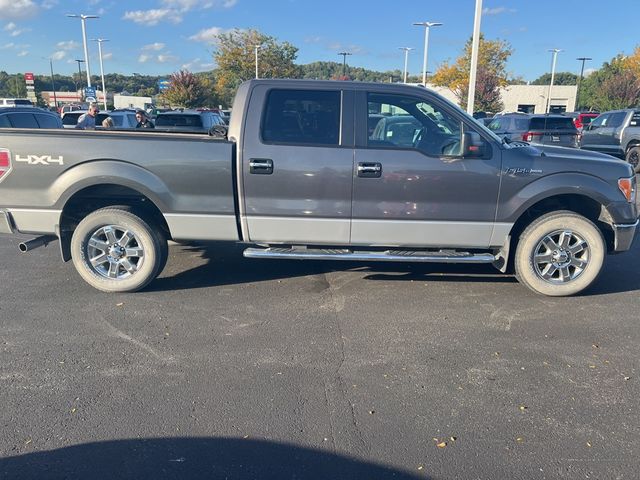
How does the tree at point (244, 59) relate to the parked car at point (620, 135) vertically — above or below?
above

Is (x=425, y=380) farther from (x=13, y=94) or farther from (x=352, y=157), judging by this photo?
(x=13, y=94)

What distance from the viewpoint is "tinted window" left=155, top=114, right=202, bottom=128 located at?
14.4 metres

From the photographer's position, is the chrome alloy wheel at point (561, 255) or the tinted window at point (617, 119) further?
the tinted window at point (617, 119)

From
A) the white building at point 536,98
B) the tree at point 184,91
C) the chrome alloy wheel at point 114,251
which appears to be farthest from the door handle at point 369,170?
the white building at point 536,98

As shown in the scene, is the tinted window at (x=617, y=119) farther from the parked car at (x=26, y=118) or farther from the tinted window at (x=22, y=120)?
the tinted window at (x=22, y=120)

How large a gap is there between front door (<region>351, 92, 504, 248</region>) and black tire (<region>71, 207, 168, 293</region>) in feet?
6.52

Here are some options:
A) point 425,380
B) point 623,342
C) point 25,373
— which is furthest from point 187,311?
point 623,342

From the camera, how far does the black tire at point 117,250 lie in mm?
4812

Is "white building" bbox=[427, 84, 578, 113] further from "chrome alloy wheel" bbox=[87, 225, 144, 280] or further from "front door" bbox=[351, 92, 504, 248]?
"chrome alloy wheel" bbox=[87, 225, 144, 280]

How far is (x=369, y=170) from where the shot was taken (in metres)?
4.59

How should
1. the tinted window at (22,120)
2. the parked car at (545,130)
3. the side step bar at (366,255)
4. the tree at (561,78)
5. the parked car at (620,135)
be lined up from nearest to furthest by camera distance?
the side step bar at (366,255)
the tinted window at (22,120)
the parked car at (620,135)
the parked car at (545,130)
the tree at (561,78)

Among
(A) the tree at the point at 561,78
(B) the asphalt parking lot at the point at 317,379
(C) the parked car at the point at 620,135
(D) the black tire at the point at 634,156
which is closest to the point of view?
(B) the asphalt parking lot at the point at 317,379

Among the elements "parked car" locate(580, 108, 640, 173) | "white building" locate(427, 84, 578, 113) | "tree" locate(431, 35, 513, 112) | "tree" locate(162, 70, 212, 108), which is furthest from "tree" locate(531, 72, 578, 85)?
"parked car" locate(580, 108, 640, 173)

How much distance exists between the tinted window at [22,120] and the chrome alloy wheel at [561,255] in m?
9.03
